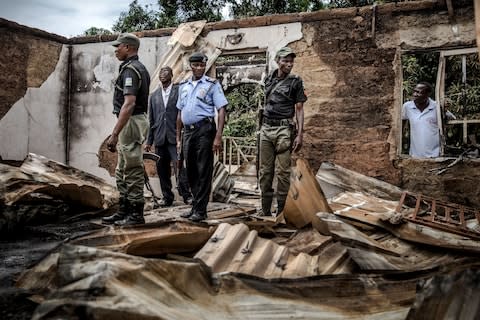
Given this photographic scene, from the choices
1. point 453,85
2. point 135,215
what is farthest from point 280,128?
point 453,85

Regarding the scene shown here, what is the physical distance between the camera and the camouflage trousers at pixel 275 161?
4660 millimetres

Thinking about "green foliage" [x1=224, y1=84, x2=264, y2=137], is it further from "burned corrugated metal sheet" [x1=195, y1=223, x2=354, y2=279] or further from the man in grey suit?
"burned corrugated metal sheet" [x1=195, y1=223, x2=354, y2=279]

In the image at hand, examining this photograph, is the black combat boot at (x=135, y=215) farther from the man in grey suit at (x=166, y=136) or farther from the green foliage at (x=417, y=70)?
the green foliage at (x=417, y=70)

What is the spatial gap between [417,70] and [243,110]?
655 cm

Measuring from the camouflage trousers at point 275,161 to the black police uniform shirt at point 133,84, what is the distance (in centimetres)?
135

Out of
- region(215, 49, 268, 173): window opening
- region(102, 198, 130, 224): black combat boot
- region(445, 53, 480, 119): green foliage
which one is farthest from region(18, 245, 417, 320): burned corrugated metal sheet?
region(445, 53, 480, 119): green foliage

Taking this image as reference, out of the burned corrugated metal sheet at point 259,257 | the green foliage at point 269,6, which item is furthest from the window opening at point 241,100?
the burned corrugated metal sheet at point 259,257

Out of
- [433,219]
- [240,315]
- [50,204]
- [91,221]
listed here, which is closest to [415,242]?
[433,219]

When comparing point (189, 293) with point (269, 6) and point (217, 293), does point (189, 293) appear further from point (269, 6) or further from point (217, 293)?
point (269, 6)

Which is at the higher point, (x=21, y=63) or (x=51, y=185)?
(x=21, y=63)

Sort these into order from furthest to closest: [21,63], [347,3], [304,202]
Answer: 1. [347,3]
2. [21,63]
3. [304,202]

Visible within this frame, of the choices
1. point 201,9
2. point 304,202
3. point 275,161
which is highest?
point 201,9

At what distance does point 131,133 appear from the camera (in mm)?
3953

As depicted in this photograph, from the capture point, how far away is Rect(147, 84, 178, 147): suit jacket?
5879mm
